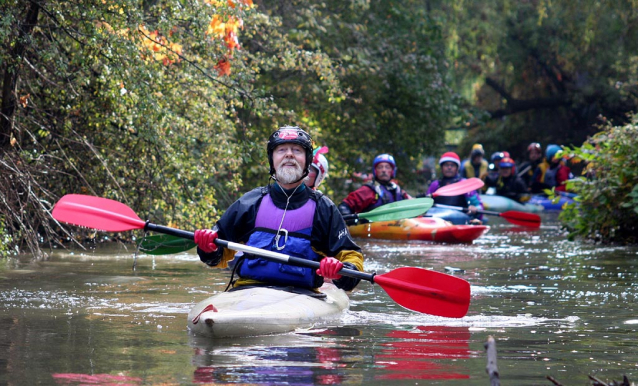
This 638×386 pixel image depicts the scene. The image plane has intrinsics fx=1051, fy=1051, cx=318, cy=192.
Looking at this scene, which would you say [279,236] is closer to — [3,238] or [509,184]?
[3,238]

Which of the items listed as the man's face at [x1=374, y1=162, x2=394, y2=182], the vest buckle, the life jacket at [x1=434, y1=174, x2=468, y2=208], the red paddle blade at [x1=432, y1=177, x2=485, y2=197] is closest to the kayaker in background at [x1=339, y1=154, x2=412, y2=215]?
the man's face at [x1=374, y1=162, x2=394, y2=182]

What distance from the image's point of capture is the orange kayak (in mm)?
14367

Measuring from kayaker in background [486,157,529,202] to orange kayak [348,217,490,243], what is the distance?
1191cm

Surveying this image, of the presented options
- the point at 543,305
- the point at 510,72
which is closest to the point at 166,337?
the point at 543,305

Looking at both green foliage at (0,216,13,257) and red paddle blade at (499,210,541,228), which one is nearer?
green foliage at (0,216,13,257)

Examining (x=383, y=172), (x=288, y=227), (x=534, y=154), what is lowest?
(x=288, y=227)

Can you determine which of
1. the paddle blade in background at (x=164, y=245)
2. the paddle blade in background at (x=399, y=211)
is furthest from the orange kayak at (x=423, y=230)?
the paddle blade in background at (x=164, y=245)

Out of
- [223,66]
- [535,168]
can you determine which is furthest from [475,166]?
[223,66]

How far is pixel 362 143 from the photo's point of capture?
20.0 metres

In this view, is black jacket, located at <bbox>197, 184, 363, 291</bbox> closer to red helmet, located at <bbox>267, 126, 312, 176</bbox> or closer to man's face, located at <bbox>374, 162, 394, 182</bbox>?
red helmet, located at <bbox>267, 126, 312, 176</bbox>

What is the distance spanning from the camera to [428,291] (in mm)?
6406

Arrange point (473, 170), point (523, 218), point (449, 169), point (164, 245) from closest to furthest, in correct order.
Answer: point (164, 245) < point (523, 218) < point (449, 169) < point (473, 170)

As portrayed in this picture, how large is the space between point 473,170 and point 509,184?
5.84 ft

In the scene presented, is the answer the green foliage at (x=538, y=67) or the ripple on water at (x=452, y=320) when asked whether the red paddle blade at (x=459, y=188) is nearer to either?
the green foliage at (x=538, y=67)
